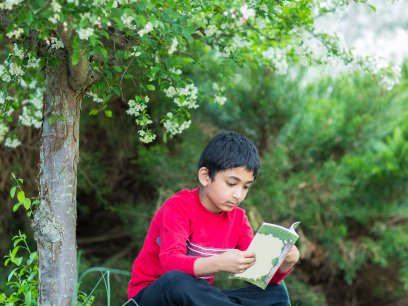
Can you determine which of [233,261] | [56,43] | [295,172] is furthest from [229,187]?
[295,172]

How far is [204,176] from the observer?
100 inches

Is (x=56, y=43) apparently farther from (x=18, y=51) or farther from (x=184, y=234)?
(x=184, y=234)

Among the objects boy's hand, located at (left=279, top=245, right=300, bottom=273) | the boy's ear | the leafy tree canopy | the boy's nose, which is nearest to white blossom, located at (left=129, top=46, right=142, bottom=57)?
the leafy tree canopy

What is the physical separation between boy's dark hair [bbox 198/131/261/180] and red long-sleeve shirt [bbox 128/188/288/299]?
0.46 ft

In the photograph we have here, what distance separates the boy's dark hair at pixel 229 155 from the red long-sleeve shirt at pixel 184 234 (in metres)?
0.14

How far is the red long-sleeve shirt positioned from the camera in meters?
2.43

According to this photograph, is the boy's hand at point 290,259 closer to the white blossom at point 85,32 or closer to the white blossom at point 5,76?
the white blossom at point 85,32

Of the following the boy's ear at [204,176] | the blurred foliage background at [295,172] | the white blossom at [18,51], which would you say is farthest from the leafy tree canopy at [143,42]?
the blurred foliage background at [295,172]

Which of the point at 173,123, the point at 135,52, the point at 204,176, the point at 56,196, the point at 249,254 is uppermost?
the point at 135,52

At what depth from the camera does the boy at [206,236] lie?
231 cm

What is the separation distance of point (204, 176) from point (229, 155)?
13cm

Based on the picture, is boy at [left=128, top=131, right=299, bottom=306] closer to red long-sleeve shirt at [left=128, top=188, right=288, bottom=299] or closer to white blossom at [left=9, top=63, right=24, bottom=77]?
red long-sleeve shirt at [left=128, top=188, right=288, bottom=299]

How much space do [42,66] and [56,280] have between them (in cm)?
78

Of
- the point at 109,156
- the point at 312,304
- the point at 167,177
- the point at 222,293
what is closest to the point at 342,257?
the point at 312,304
